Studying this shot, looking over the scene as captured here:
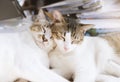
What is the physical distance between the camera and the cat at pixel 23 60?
34.3 inches

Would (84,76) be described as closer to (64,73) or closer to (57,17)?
(64,73)

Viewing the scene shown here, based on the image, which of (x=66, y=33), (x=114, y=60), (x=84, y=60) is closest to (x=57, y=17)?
(x=66, y=33)

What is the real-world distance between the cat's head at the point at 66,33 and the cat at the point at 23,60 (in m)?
0.06

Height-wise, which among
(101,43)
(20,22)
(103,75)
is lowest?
(103,75)

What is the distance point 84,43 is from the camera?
98 centimetres

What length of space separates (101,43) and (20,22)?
0.42 metres

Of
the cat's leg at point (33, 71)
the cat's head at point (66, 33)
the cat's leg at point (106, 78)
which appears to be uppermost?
the cat's head at point (66, 33)

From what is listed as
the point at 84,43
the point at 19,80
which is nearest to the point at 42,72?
the point at 19,80

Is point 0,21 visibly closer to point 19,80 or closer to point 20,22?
point 20,22

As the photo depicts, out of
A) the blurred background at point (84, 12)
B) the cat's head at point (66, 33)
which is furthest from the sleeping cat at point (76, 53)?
the blurred background at point (84, 12)

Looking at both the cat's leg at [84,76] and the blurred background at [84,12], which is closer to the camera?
the cat's leg at [84,76]

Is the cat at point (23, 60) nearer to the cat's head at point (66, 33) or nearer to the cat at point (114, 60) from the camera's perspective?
the cat's head at point (66, 33)

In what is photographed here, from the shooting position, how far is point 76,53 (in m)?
0.94

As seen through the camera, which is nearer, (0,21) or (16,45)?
(16,45)
